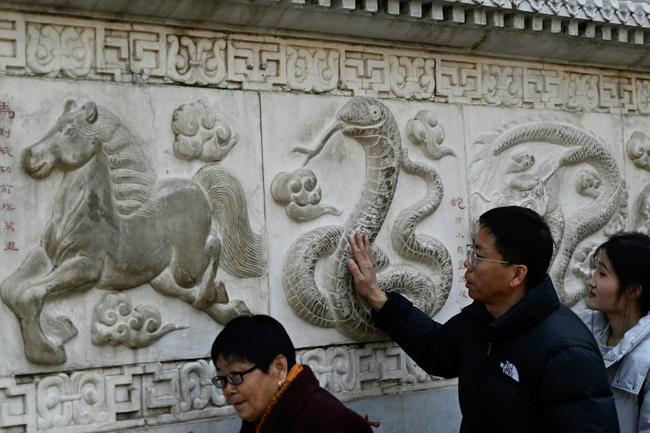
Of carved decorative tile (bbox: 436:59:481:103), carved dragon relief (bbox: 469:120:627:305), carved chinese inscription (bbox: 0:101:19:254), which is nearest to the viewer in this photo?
carved chinese inscription (bbox: 0:101:19:254)

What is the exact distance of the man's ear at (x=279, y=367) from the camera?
3.71 metres

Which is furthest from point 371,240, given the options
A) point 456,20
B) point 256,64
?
point 456,20

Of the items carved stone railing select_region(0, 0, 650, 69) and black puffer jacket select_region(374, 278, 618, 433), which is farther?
carved stone railing select_region(0, 0, 650, 69)

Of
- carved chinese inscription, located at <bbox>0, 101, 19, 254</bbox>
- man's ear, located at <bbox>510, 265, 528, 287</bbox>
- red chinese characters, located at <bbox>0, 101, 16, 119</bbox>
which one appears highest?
red chinese characters, located at <bbox>0, 101, 16, 119</bbox>

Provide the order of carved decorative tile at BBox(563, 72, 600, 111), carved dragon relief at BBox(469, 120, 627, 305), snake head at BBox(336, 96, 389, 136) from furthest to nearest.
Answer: carved decorative tile at BBox(563, 72, 600, 111) < carved dragon relief at BBox(469, 120, 627, 305) < snake head at BBox(336, 96, 389, 136)

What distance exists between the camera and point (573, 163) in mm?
5941

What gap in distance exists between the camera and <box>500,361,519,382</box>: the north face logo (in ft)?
12.9

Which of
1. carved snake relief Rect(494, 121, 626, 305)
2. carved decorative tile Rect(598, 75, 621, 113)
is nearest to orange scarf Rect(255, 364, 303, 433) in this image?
carved snake relief Rect(494, 121, 626, 305)

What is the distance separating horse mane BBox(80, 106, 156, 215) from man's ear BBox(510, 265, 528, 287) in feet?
5.08

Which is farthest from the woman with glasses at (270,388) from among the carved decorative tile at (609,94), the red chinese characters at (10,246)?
the carved decorative tile at (609,94)

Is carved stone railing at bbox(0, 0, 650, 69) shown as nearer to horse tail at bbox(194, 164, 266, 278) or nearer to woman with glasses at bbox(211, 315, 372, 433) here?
horse tail at bbox(194, 164, 266, 278)

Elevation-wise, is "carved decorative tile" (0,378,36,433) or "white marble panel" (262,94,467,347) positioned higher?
"white marble panel" (262,94,467,347)

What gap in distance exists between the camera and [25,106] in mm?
4113

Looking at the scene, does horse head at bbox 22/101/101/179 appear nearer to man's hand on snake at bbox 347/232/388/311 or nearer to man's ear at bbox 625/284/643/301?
man's hand on snake at bbox 347/232/388/311
